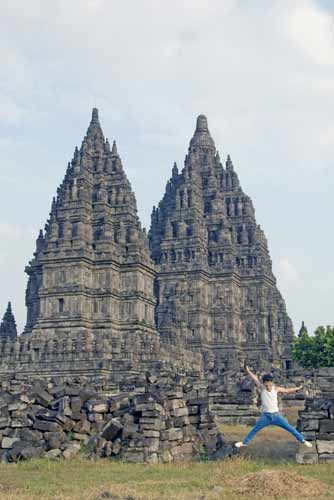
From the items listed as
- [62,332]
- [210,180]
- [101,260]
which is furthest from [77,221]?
[210,180]

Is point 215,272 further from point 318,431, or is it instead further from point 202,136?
point 318,431

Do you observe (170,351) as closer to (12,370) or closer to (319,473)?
(12,370)

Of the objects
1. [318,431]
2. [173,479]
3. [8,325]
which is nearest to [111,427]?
[173,479]

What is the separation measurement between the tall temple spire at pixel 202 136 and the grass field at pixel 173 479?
70346 mm

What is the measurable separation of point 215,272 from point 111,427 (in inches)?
2230

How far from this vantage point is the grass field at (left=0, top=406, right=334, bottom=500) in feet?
39.0

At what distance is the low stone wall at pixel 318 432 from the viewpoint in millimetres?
15727

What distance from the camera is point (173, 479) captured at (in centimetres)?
1377

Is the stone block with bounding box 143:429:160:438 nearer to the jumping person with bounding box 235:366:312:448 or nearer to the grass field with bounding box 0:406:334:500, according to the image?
the grass field with bounding box 0:406:334:500

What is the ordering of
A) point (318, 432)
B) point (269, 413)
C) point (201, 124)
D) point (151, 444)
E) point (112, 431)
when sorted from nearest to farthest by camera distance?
point (269, 413) → point (318, 432) → point (151, 444) → point (112, 431) → point (201, 124)

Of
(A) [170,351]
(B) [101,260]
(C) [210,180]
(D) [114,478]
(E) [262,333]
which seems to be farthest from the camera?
(C) [210,180]

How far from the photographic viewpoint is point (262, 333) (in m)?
73.2

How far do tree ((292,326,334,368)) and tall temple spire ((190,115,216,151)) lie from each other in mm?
33155

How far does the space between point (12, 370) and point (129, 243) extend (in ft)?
57.2
